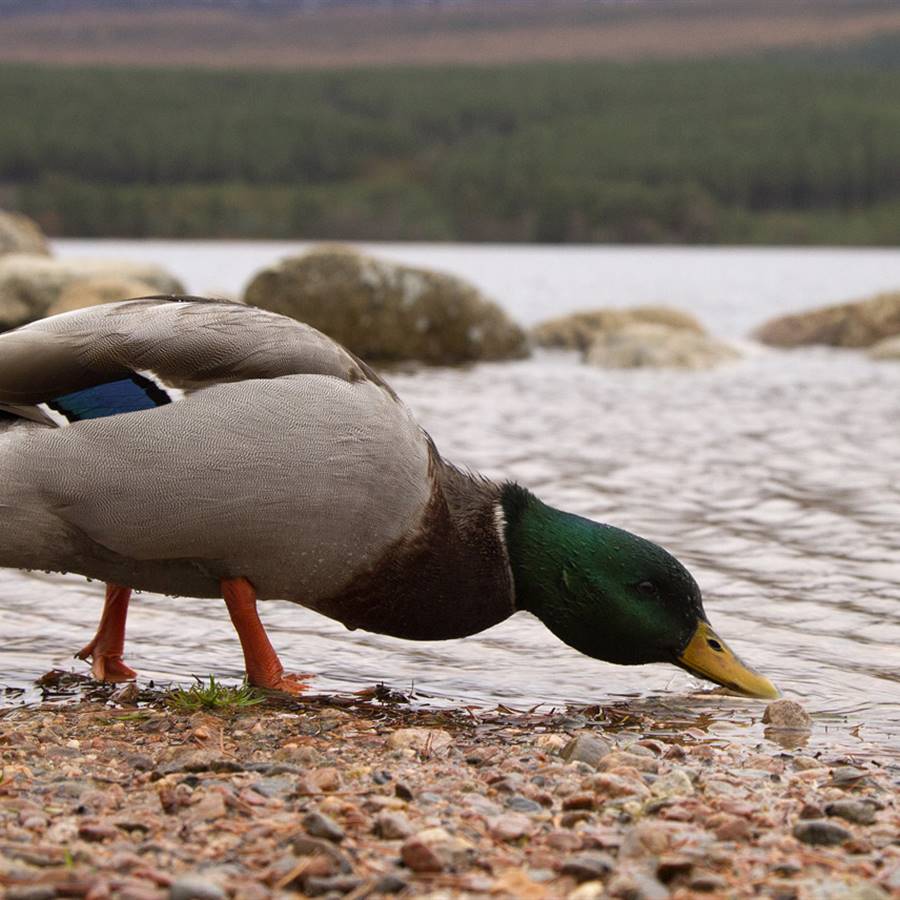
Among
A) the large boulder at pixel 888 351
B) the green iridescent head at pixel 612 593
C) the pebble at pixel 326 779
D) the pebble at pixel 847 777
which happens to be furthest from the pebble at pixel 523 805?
the large boulder at pixel 888 351

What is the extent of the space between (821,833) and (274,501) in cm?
168

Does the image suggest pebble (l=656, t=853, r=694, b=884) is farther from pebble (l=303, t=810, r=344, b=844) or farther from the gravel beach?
pebble (l=303, t=810, r=344, b=844)

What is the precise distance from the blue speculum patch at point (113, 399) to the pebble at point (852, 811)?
1.96 meters

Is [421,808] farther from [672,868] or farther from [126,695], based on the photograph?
[126,695]

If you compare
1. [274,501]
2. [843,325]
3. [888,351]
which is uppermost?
[843,325]

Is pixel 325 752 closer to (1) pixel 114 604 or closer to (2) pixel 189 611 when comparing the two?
(1) pixel 114 604

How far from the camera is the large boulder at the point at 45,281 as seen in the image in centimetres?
1633

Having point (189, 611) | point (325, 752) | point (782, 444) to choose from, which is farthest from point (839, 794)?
point (782, 444)

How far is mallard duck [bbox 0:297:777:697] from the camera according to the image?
406 cm

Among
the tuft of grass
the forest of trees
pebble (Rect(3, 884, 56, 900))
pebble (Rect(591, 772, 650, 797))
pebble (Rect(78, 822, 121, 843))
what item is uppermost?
A: the forest of trees

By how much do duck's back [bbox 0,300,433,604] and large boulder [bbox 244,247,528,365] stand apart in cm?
1247

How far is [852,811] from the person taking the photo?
327 cm

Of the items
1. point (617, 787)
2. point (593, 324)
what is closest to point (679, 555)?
point (617, 787)

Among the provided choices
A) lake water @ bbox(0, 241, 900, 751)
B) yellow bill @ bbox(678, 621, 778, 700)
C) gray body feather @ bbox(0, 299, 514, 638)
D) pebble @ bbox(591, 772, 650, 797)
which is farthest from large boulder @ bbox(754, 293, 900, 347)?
pebble @ bbox(591, 772, 650, 797)
